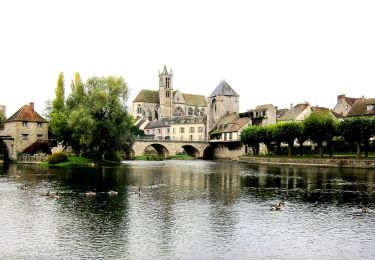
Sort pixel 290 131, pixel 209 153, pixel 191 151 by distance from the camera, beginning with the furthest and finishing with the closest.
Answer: pixel 209 153, pixel 191 151, pixel 290 131

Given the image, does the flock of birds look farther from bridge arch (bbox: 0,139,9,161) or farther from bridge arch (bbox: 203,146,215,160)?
bridge arch (bbox: 203,146,215,160)

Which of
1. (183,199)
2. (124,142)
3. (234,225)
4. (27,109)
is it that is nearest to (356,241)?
(234,225)

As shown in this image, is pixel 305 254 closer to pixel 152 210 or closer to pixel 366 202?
pixel 152 210

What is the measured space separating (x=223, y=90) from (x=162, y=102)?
53.4 metres

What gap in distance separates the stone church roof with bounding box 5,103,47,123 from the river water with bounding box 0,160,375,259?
54.6 metres

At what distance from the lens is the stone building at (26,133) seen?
303ft

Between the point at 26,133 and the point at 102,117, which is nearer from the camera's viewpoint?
the point at 102,117

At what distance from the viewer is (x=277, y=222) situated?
86.5 feet

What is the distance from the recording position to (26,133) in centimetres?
9300

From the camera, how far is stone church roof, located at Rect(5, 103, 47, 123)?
92.8m

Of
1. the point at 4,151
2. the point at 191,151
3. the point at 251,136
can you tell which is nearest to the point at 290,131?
the point at 251,136

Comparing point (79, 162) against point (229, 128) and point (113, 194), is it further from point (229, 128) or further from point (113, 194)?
point (229, 128)

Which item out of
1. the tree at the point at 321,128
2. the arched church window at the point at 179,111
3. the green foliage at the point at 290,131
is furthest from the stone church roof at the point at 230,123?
the arched church window at the point at 179,111

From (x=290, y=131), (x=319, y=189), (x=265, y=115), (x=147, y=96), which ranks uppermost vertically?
(x=147, y=96)
